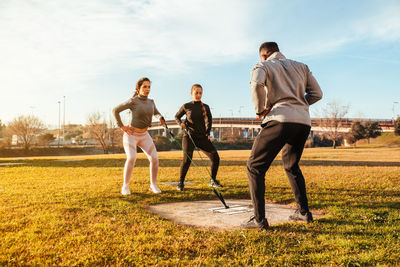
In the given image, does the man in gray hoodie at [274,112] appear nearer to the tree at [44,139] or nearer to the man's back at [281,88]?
the man's back at [281,88]

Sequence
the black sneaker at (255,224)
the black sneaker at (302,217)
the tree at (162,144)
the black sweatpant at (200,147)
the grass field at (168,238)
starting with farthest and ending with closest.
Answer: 1. the tree at (162,144)
2. the black sweatpant at (200,147)
3. the black sneaker at (302,217)
4. the black sneaker at (255,224)
5. the grass field at (168,238)

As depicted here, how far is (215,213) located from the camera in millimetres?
4812

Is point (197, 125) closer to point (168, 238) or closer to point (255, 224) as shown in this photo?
point (255, 224)

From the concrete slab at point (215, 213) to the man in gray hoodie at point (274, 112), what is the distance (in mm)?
455

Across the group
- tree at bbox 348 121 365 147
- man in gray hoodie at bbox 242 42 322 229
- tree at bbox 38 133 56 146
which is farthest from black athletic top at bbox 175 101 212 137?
tree at bbox 38 133 56 146

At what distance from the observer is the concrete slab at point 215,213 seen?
4.27 meters

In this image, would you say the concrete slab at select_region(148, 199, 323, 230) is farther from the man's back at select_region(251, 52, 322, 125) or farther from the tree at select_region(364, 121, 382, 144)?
the tree at select_region(364, 121, 382, 144)

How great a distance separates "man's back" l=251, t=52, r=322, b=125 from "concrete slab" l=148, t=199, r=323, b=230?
4.89 ft

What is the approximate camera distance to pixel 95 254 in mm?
3010

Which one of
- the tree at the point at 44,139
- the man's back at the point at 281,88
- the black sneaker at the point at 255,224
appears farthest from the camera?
the tree at the point at 44,139

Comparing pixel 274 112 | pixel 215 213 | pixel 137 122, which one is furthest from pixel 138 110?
pixel 274 112

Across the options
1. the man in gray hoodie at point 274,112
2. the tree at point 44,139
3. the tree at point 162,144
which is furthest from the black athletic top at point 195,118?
the tree at point 44,139

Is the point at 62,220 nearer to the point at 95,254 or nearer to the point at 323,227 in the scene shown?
the point at 95,254

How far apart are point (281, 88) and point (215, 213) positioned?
7.09 feet
